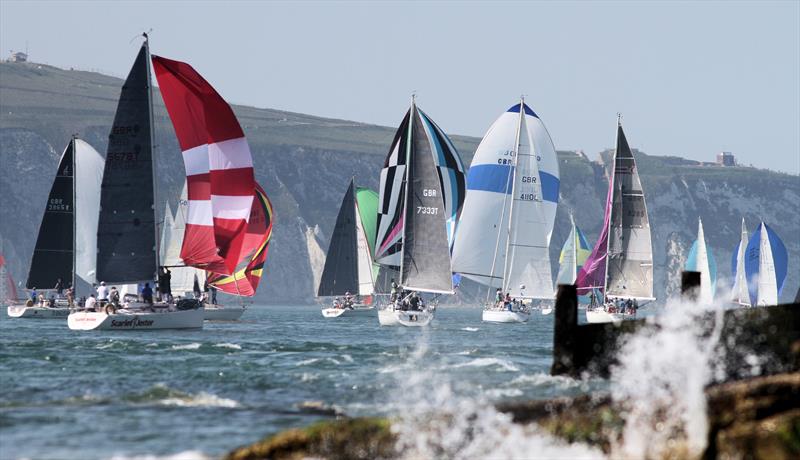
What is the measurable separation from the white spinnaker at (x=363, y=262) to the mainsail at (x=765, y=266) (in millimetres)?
22794

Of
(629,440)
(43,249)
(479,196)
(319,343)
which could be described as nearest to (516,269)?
(479,196)

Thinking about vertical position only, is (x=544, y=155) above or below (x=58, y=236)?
above

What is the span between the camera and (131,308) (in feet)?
147

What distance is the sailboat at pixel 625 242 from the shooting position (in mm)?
63500

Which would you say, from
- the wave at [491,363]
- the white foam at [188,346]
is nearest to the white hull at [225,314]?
the white foam at [188,346]

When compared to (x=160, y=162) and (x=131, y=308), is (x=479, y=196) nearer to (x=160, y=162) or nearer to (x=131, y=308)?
A: (x=131, y=308)

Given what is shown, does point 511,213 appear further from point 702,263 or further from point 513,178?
point 702,263

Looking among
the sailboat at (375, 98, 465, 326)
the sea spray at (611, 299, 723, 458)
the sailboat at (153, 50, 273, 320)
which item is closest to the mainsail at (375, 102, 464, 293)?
the sailboat at (375, 98, 465, 326)

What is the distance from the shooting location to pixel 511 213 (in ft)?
209

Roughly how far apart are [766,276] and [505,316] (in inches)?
754

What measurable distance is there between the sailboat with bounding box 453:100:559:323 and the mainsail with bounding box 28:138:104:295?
1688 cm

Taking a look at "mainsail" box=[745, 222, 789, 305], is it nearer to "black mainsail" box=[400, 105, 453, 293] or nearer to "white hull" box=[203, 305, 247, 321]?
"black mainsail" box=[400, 105, 453, 293]

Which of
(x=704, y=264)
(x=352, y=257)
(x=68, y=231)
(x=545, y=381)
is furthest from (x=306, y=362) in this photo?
(x=352, y=257)

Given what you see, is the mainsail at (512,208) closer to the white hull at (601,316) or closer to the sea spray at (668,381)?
the white hull at (601,316)
